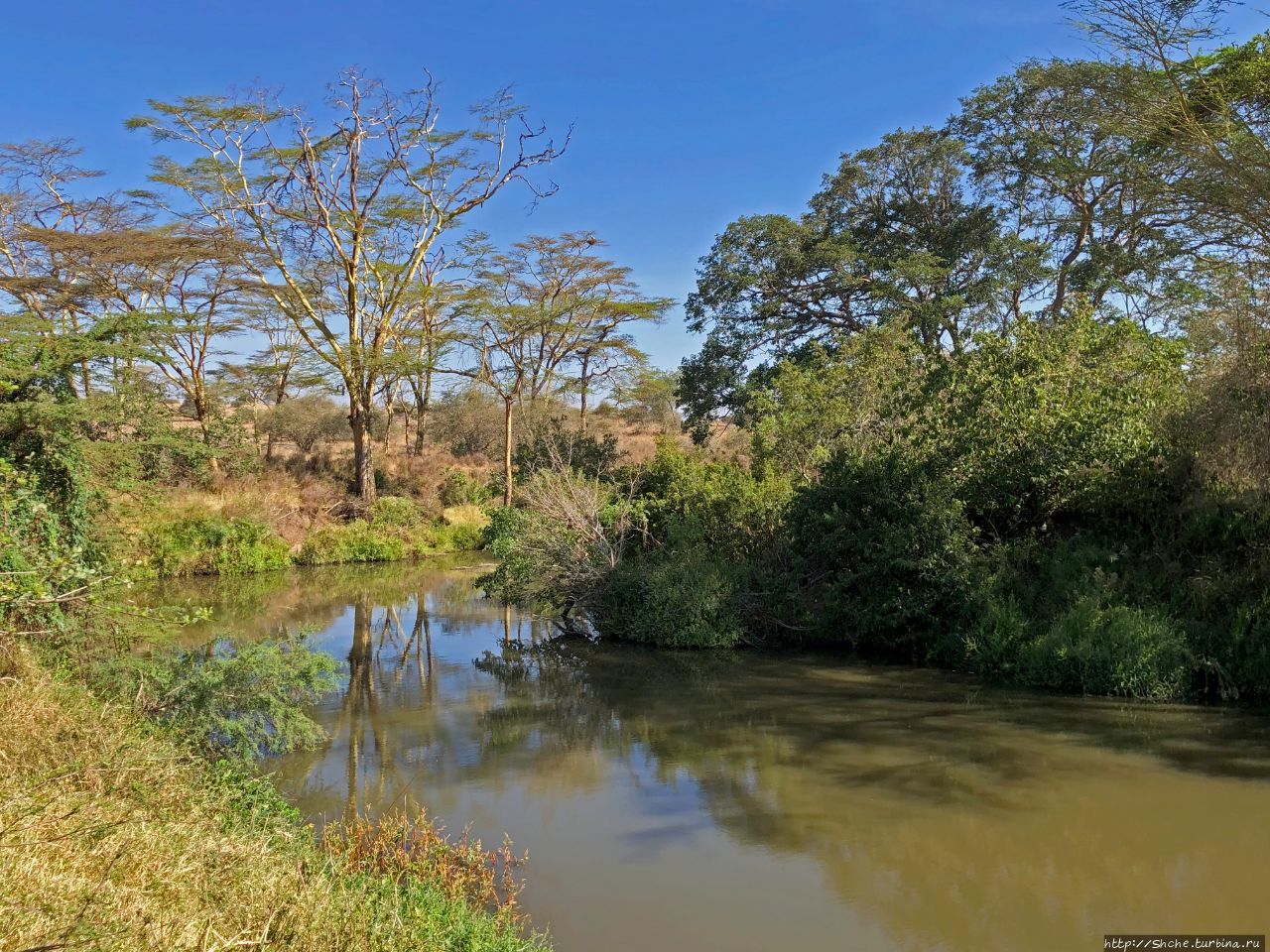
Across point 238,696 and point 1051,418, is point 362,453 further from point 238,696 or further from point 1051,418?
point 1051,418

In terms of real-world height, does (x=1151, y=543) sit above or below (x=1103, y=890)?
above

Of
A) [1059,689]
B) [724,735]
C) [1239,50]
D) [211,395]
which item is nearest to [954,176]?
[1239,50]

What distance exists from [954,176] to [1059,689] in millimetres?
15389

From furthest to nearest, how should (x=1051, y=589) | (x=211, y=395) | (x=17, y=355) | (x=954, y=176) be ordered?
(x=211, y=395), (x=954, y=176), (x=1051, y=589), (x=17, y=355)

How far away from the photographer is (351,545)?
2242 centimetres

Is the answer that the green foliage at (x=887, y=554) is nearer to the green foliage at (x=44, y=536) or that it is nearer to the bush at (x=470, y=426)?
the green foliage at (x=44, y=536)

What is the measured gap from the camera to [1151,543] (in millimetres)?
10359

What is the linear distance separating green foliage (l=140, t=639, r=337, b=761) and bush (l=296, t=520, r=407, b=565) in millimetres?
14488

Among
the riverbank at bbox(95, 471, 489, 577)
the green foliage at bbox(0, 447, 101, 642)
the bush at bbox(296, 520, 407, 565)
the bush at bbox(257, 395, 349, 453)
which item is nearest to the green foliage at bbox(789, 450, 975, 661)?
the green foliage at bbox(0, 447, 101, 642)

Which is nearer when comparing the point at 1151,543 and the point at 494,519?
the point at 1151,543

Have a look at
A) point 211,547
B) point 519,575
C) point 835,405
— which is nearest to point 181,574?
point 211,547

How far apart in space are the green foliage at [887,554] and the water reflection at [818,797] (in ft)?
2.26

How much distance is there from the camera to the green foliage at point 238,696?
23.2 feet

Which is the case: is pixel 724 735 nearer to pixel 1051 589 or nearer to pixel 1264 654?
pixel 1051 589
